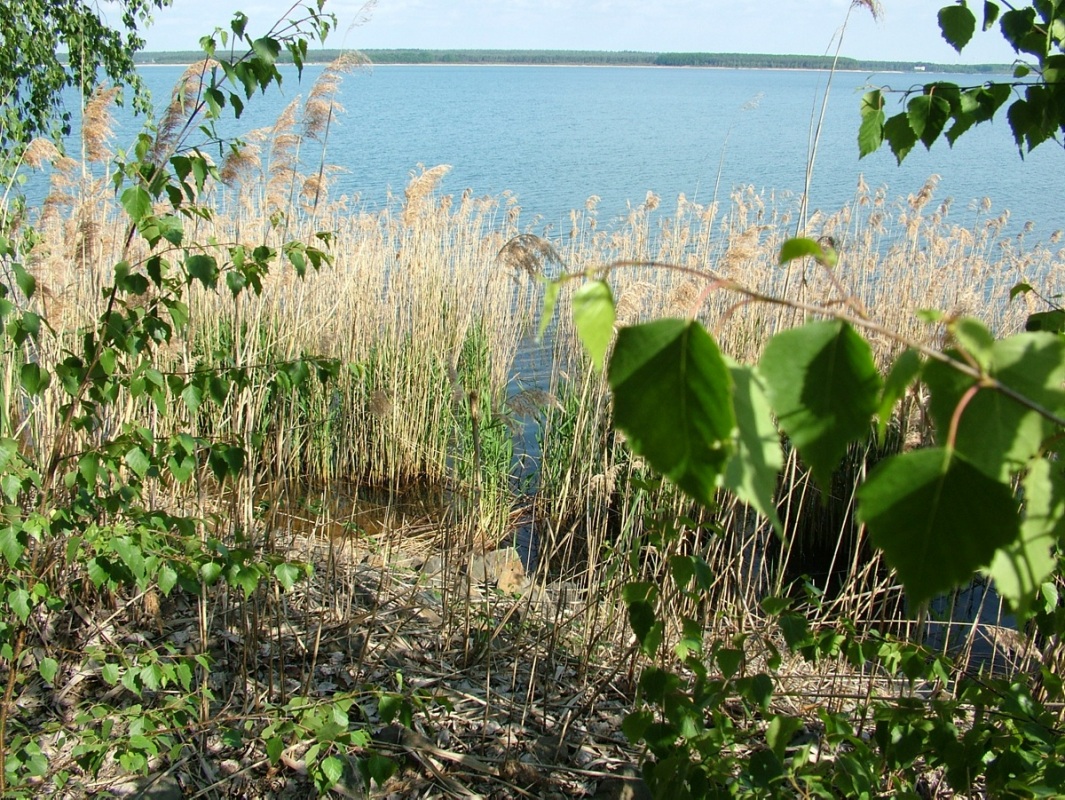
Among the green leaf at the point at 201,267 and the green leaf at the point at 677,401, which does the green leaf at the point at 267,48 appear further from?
the green leaf at the point at 677,401

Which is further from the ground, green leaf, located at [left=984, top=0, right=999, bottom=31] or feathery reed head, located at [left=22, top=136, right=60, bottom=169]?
green leaf, located at [left=984, top=0, right=999, bottom=31]

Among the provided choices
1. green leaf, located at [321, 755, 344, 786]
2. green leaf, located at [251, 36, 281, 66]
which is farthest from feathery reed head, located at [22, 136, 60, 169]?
green leaf, located at [321, 755, 344, 786]

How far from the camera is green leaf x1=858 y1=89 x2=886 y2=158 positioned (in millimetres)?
1564

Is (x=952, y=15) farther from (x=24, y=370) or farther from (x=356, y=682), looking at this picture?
(x=356, y=682)

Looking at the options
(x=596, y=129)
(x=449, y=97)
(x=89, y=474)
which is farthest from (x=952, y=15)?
(x=449, y=97)

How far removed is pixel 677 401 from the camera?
1.67ft

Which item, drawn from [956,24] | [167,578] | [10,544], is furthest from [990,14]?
[10,544]

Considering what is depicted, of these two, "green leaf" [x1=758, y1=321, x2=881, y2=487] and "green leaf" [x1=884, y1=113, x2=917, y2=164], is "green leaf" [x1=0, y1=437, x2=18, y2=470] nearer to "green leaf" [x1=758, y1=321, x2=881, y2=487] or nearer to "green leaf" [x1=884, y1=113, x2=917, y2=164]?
"green leaf" [x1=758, y1=321, x2=881, y2=487]

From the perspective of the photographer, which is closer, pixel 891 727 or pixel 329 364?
pixel 891 727

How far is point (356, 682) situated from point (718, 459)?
2.12 metres

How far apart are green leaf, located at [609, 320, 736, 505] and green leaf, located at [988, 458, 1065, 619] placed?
17 cm

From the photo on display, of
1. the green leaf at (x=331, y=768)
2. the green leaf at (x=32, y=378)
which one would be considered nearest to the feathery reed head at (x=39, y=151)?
the green leaf at (x=32, y=378)

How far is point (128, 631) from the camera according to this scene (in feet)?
9.16

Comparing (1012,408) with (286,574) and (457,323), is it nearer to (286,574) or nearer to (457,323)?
(286,574)
